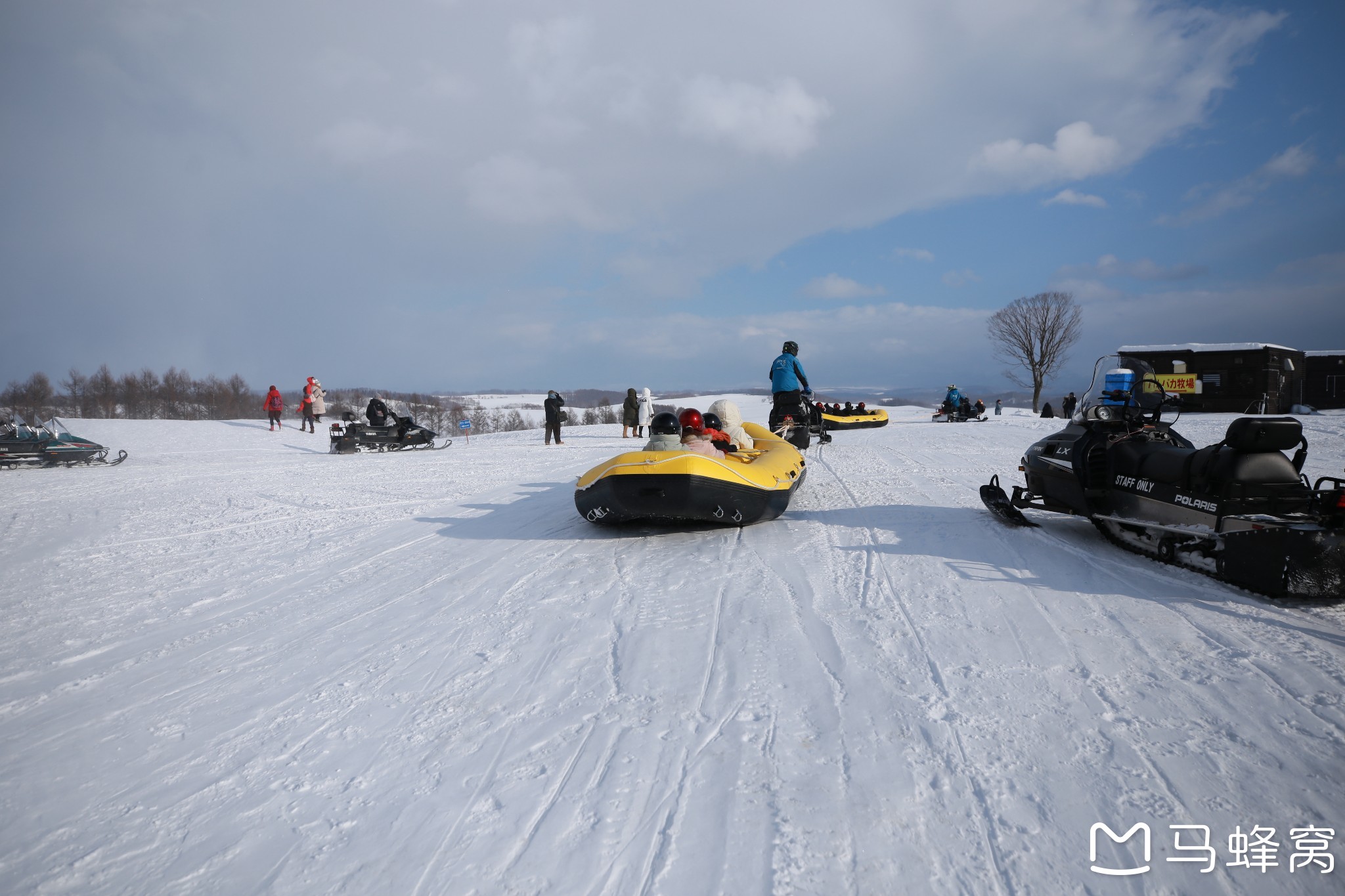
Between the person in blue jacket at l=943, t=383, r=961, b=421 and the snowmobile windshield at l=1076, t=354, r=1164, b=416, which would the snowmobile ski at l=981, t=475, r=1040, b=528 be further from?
the person in blue jacket at l=943, t=383, r=961, b=421

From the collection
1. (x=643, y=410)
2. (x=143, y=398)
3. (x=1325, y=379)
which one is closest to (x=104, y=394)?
(x=143, y=398)

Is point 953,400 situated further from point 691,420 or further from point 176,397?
point 176,397

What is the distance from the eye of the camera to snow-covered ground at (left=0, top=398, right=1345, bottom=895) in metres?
1.78

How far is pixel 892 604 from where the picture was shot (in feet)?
11.5

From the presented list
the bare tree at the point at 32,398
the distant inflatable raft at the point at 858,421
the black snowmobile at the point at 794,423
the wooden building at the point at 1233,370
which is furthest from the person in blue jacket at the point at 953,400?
the bare tree at the point at 32,398

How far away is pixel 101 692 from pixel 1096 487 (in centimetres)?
612

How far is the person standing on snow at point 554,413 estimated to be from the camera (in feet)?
49.9

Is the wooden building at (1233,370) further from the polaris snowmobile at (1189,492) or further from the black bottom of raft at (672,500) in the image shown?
the black bottom of raft at (672,500)

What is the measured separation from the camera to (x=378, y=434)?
14.8 metres

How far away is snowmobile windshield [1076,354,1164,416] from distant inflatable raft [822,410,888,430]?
477 inches

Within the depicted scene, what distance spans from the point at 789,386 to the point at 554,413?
6961 mm

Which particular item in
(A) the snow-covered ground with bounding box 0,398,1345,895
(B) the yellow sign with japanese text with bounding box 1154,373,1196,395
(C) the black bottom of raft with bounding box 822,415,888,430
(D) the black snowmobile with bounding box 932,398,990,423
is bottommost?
(A) the snow-covered ground with bounding box 0,398,1345,895

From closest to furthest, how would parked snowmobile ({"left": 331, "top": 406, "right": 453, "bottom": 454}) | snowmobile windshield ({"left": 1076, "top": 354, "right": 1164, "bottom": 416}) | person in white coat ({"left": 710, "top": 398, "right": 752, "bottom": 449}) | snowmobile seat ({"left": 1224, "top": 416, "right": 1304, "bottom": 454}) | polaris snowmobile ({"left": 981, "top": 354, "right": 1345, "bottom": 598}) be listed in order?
1. polaris snowmobile ({"left": 981, "top": 354, "right": 1345, "bottom": 598})
2. snowmobile seat ({"left": 1224, "top": 416, "right": 1304, "bottom": 454})
3. snowmobile windshield ({"left": 1076, "top": 354, "right": 1164, "bottom": 416})
4. person in white coat ({"left": 710, "top": 398, "right": 752, "bottom": 449})
5. parked snowmobile ({"left": 331, "top": 406, "right": 453, "bottom": 454})

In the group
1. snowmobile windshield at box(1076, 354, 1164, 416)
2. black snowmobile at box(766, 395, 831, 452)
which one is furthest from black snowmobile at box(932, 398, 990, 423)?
snowmobile windshield at box(1076, 354, 1164, 416)
